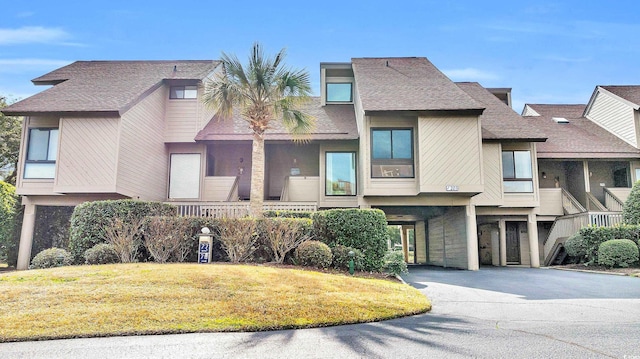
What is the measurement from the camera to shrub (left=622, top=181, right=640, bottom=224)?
14.7 metres

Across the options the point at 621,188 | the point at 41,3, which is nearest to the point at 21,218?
the point at 41,3

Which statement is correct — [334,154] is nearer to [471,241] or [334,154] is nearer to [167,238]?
[471,241]

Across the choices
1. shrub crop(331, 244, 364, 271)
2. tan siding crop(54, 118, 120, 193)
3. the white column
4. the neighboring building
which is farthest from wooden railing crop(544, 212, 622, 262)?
tan siding crop(54, 118, 120, 193)

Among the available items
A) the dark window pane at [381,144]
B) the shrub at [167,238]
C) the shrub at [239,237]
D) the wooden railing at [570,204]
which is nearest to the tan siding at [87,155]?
the shrub at [167,238]

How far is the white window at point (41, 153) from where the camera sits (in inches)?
600

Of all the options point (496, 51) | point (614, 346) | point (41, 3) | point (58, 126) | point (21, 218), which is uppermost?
point (496, 51)

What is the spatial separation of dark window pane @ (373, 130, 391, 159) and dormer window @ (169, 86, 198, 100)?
26.3ft

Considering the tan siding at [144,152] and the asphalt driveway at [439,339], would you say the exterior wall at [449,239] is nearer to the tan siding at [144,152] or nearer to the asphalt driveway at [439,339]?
the asphalt driveway at [439,339]

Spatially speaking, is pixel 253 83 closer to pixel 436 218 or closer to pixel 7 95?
pixel 436 218

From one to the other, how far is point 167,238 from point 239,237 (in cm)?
191

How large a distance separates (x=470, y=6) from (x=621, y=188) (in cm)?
1133

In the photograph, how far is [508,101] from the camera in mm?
21672

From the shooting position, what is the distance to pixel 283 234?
1145 centimetres

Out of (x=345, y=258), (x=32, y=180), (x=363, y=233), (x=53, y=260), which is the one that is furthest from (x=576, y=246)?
(x=32, y=180)
